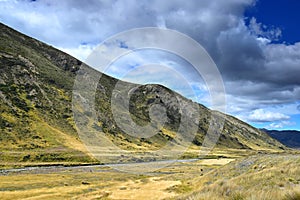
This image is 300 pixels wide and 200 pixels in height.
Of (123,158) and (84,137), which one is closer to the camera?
(123,158)

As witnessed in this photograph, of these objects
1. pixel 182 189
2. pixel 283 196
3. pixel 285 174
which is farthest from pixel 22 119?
pixel 283 196

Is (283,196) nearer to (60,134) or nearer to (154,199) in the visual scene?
(154,199)

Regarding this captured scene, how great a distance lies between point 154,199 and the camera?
33.8m

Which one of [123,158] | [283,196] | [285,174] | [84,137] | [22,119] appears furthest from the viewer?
[84,137]

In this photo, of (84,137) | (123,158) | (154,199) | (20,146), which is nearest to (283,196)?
(154,199)

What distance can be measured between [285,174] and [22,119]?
17222 cm

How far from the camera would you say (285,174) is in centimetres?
2622

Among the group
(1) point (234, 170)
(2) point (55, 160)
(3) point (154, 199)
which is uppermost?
(1) point (234, 170)

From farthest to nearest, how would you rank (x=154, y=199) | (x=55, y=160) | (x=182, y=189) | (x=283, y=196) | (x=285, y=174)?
(x=55, y=160)
(x=182, y=189)
(x=154, y=199)
(x=285, y=174)
(x=283, y=196)

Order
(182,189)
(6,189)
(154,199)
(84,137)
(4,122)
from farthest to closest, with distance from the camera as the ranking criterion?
(84,137) < (4,122) < (6,189) < (182,189) < (154,199)

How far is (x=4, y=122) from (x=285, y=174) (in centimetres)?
16340

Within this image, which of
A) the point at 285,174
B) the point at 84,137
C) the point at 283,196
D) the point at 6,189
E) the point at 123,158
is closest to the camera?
the point at 283,196

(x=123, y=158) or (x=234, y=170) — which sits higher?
(x=234, y=170)

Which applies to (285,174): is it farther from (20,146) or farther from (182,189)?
(20,146)
